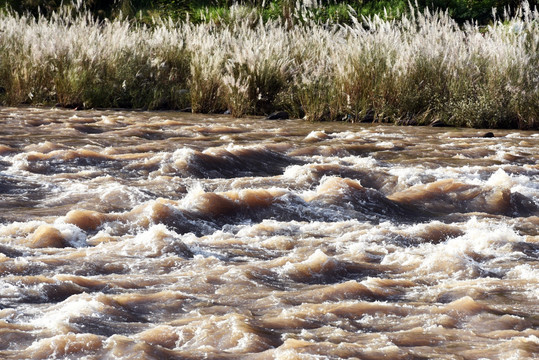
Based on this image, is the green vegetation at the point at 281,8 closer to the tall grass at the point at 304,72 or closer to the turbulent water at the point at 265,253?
the tall grass at the point at 304,72

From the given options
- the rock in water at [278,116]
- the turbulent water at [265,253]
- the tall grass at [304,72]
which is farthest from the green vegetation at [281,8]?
the turbulent water at [265,253]

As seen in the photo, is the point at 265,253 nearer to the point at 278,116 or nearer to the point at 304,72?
the point at 278,116

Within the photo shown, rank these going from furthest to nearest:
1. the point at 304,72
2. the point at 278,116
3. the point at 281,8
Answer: the point at 281,8 → the point at 304,72 → the point at 278,116

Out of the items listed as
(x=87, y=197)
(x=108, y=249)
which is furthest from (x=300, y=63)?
(x=108, y=249)

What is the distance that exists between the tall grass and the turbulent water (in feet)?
8.35

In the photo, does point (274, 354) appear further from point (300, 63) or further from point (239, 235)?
point (300, 63)

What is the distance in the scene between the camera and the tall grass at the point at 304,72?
10219 millimetres

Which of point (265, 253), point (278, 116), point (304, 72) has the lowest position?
point (278, 116)

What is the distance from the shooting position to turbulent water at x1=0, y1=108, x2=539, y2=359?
2947mm

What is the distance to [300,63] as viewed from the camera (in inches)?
484

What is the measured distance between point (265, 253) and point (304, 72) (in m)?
7.42

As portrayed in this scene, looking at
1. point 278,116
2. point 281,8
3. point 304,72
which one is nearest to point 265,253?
point 278,116

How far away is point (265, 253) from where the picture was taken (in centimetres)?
424

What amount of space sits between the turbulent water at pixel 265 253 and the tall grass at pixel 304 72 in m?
2.55
